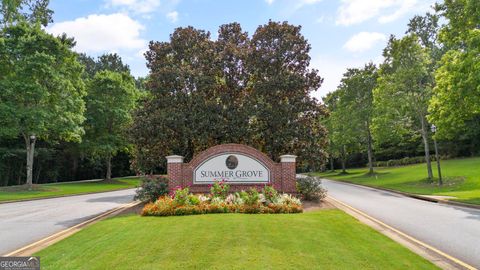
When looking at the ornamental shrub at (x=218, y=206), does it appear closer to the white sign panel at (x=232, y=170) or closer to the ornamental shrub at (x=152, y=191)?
the white sign panel at (x=232, y=170)

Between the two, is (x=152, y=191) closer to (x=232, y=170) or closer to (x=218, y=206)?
(x=232, y=170)

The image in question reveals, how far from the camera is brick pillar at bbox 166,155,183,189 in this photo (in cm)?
1742

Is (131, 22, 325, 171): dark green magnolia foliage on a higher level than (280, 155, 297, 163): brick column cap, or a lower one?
higher

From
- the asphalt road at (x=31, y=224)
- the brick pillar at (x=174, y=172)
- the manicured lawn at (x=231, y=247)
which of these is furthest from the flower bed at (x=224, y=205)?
the brick pillar at (x=174, y=172)

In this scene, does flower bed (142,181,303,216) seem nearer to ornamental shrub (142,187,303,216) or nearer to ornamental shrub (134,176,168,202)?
ornamental shrub (142,187,303,216)

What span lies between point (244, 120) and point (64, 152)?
Result: 3987cm

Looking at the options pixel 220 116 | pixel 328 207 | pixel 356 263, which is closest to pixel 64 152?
pixel 220 116

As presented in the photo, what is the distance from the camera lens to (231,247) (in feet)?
25.7

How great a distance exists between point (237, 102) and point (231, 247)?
1359cm

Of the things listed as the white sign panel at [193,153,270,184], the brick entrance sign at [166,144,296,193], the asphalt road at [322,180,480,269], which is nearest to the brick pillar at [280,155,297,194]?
the brick entrance sign at [166,144,296,193]

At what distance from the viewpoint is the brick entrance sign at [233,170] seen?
686 inches

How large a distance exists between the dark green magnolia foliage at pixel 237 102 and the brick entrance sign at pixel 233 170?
270 centimetres

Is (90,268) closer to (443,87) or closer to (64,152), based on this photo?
(443,87)

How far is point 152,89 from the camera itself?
2088 cm
